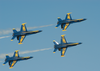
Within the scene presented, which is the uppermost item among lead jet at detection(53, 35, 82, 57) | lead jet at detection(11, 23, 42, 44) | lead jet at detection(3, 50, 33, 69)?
lead jet at detection(11, 23, 42, 44)

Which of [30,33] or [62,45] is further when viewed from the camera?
[30,33]

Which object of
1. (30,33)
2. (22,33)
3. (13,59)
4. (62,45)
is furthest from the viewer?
(30,33)

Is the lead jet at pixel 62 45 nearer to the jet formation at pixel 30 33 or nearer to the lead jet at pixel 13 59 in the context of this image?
the jet formation at pixel 30 33

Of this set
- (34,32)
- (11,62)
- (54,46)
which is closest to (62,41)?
(54,46)

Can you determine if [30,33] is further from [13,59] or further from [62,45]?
[62,45]

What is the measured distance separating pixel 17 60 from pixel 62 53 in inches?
944

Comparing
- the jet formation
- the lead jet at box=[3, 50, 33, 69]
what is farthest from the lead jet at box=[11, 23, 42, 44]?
the lead jet at box=[3, 50, 33, 69]

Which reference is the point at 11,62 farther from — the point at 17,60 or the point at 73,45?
the point at 73,45

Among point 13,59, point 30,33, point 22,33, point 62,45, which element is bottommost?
point 13,59

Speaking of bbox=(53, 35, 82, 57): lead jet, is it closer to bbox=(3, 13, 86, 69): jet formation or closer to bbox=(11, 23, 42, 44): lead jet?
bbox=(3, 13, 86, 69): jet formation

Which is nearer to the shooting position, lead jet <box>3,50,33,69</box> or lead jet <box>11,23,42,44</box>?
lead jet <box>3,50,33,69</box>

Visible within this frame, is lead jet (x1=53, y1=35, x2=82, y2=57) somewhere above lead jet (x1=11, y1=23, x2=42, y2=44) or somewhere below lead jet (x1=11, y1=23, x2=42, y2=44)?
below

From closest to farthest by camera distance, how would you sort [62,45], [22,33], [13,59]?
[13,59]
[62,45]
[22,33]

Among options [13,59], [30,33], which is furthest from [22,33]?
[13,59]
